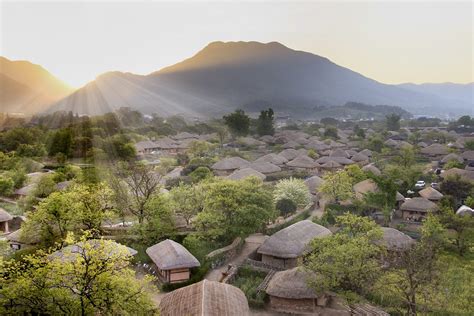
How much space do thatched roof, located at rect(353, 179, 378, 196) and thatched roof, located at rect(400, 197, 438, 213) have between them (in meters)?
2.80

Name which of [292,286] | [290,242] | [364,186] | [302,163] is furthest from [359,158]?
[292,286]

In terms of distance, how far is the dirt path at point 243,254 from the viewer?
20906 millimetres

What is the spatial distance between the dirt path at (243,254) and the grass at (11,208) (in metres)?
17.8

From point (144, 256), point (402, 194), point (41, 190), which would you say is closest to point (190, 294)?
point (144, 256)

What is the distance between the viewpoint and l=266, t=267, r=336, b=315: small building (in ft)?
59.2

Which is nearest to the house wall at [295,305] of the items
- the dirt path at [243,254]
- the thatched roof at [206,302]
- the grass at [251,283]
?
the grass at [251,283]

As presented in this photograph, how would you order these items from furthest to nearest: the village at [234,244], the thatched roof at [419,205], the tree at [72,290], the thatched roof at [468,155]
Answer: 1. the thatched roof at [468,155]
2. the thatched roof at [419,205]
3. the village at [234,244]
4. the tree at [72,290]

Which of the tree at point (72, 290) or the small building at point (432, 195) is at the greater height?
the tree at point (72, 290)

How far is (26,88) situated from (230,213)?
169107 millimetres

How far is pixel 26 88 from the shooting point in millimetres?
166875

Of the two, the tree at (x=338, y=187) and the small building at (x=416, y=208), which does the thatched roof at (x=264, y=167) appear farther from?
the small building at (x=416, y=208)

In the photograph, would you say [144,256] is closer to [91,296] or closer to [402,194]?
[91,296]

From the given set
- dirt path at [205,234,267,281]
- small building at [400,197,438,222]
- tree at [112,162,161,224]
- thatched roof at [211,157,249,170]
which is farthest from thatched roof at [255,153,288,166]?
tree at [112,162,161,224]

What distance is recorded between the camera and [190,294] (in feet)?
51.5
